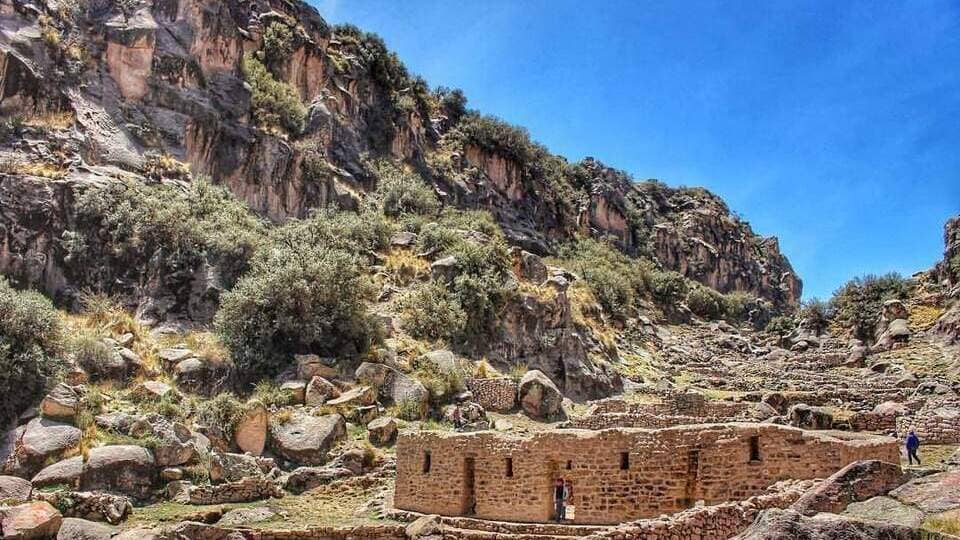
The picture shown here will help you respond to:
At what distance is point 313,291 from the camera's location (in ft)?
86.4

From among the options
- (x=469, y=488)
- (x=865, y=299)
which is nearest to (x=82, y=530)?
(x=469, y=488)

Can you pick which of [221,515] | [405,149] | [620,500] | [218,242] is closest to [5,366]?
[221,515]

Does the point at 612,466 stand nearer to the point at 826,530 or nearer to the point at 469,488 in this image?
the point at 469,488

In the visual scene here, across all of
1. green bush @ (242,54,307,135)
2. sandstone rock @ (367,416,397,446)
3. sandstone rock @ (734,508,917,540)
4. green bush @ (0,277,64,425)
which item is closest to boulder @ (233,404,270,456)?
sandstone rock @ (367,416,397,446)

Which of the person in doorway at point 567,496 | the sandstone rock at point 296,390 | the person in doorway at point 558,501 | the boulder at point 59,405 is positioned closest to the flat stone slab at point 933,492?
the person in doorway at point 567,496

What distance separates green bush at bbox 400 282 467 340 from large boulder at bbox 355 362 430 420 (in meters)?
4.86

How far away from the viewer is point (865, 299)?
46.8 m

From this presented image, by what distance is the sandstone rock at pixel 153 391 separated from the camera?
21484mm

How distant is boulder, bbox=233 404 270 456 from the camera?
65.5 ft

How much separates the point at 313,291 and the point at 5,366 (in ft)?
30.3

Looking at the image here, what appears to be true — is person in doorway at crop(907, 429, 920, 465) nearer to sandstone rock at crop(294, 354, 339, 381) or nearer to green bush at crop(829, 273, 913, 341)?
sandstone rock at crop(294, 354, 339, 381)

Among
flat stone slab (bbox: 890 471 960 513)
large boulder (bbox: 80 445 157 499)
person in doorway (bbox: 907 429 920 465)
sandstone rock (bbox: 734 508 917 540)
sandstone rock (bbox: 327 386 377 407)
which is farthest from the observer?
sandstone rock (bbox: 327 386 377 407)

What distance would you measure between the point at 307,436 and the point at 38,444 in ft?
19.6

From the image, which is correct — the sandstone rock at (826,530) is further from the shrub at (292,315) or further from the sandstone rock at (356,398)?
the shrub at (292,315)
